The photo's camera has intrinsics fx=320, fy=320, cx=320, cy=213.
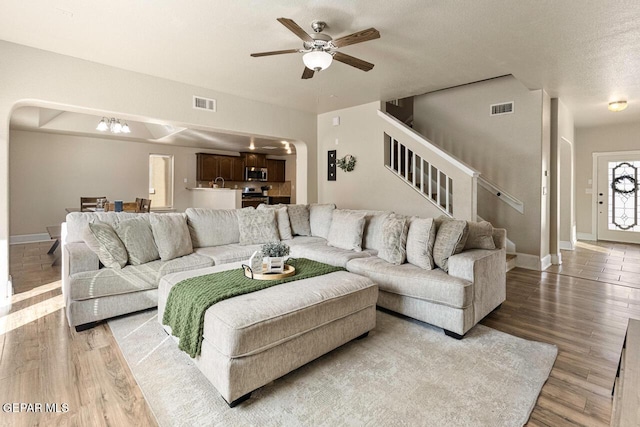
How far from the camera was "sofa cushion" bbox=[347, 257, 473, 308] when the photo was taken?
2527 millimetres

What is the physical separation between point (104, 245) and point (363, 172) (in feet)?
13.5

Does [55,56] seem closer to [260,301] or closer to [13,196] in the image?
[260,301]

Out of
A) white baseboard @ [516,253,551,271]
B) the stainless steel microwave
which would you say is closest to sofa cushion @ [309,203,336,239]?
white baseboard @ [516,253,551,271]

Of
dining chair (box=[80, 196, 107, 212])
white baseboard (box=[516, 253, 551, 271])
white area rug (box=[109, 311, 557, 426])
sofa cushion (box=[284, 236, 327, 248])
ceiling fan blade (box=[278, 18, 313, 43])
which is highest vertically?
ceiling fan blade (box=[278, 18, 313, 43])

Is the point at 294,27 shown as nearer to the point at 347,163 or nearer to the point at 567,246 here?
the point at 347,163

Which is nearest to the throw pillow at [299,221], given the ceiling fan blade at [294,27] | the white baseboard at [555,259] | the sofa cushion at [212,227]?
the sofa cushion at [212,227]

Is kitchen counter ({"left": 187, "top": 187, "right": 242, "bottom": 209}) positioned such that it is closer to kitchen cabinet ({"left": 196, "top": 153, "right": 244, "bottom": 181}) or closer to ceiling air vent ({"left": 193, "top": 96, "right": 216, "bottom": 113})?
kitchen cabinet ({"left": 196, "top": 153, "right": 244, "bottom": 181})

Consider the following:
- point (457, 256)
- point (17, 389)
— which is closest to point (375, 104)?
point (457, 256)

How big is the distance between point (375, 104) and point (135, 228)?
4152 mm

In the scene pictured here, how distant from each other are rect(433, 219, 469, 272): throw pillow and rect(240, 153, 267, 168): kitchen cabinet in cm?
807

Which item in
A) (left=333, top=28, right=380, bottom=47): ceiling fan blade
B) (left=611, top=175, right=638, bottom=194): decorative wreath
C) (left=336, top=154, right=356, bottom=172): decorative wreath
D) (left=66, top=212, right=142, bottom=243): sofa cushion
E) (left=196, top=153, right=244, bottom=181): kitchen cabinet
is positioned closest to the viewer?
(left=333, top=28, right=380, bottom=47): ceiling fan blade

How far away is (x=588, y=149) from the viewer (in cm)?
734

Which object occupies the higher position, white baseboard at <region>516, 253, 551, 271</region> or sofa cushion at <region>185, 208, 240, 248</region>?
sofa cushion at <region>185, 208, 240, 248</region>

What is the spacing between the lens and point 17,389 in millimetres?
1880
